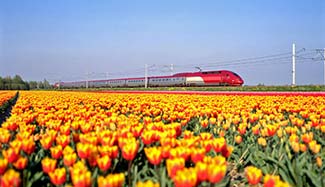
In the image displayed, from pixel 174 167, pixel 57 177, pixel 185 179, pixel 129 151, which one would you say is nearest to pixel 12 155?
pixel 57 177

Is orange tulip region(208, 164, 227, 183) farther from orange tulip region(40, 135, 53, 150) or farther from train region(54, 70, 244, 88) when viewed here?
train region(54, 70, 244, 88)

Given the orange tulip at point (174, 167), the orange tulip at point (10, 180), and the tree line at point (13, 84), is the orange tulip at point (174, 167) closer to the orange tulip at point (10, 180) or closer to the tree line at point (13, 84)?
the orange tulip at point (10, 180)

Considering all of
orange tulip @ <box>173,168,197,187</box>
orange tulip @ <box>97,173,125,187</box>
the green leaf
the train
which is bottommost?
the green leaf

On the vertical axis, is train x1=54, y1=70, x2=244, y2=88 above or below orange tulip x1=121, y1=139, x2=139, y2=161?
above

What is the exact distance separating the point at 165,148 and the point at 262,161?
145cm

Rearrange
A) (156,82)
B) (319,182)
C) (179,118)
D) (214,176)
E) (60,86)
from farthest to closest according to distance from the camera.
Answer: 1. (60,86)
2. (156,82)
3. (179,118)
4. (319,182)
5. (214,176)

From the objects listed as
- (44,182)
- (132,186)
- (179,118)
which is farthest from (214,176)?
(179,118)

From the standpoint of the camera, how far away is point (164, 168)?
2.65m

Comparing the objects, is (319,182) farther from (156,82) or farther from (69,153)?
(156,82)

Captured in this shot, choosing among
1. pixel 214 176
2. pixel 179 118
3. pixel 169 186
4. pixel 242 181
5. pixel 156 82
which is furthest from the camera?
pixel 156 82

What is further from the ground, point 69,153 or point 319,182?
point 69,153

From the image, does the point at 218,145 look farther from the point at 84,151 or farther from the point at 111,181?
the point at 111,181

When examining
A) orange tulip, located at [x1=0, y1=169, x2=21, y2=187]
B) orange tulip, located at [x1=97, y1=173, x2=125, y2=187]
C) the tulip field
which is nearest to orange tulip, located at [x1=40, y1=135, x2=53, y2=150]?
the tulip field

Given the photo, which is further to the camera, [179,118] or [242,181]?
[179,118]
